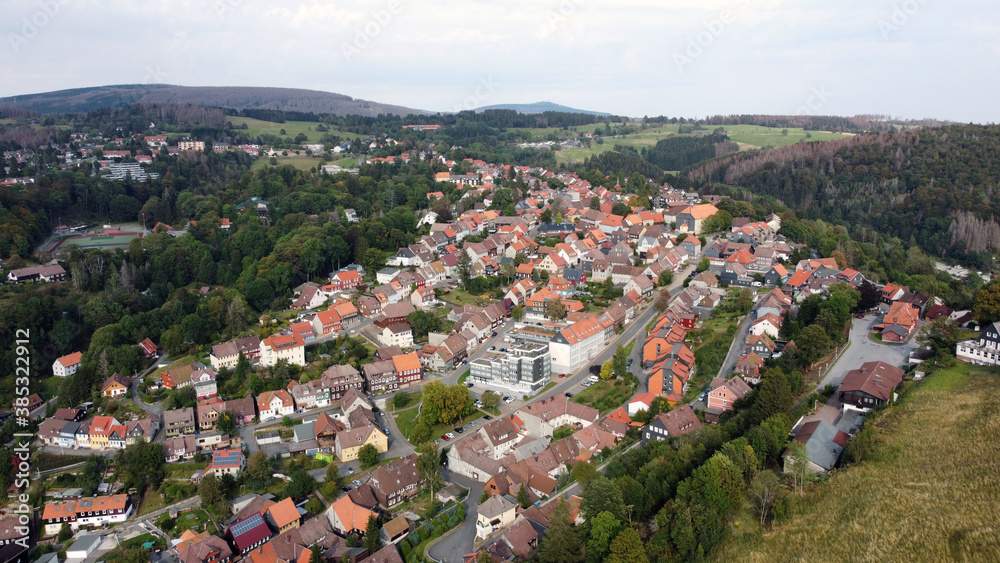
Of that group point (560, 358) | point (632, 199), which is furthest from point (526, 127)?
point (560, 358)

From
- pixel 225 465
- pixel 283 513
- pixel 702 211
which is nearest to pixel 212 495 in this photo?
pixel 225 465

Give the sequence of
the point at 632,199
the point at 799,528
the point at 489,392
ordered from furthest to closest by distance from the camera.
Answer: the point at 632,199
the point at 489,392
the point at 799,528

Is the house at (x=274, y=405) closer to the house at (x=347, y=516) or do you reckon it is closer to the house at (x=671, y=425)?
the house at (x=347, y=516)

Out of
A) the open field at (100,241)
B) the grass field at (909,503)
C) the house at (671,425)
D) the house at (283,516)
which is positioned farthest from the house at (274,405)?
the open field at (100,241)

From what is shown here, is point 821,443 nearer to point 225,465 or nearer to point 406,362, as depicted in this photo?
point 406,362

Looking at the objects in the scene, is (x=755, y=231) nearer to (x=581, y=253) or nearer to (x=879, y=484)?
(x=581, y=253)

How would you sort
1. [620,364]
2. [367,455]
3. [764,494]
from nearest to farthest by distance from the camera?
[764,494] → [367,455] → [620,364]
